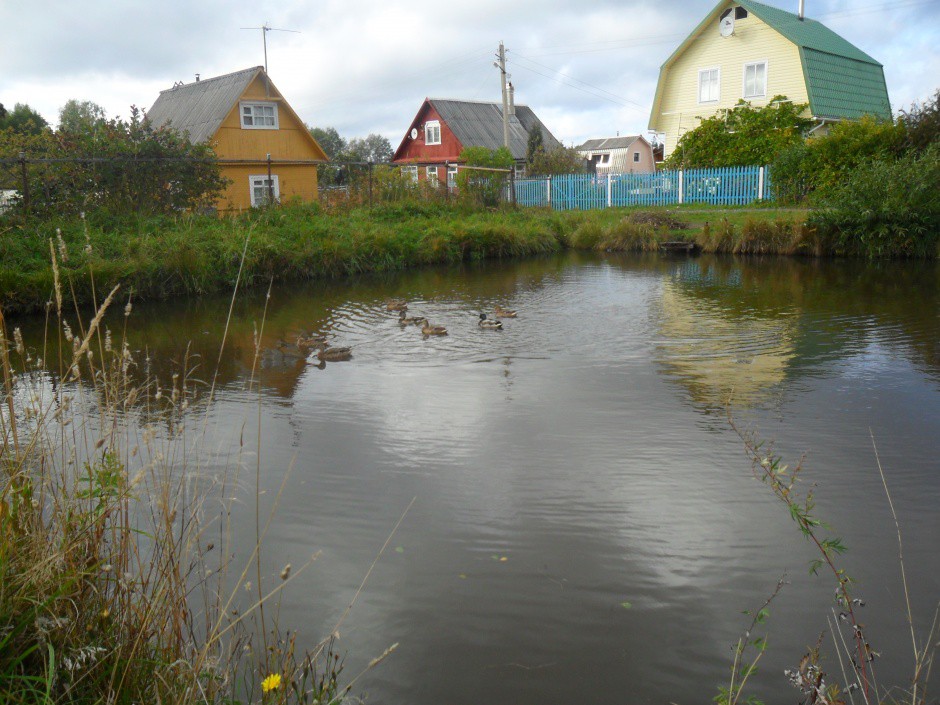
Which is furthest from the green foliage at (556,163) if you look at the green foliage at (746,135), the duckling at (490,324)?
the duckling at (490,324)

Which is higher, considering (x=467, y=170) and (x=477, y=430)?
(x=467, y=170)

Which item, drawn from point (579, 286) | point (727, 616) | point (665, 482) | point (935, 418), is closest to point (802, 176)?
point (579, 286)

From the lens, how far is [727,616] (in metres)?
3.74

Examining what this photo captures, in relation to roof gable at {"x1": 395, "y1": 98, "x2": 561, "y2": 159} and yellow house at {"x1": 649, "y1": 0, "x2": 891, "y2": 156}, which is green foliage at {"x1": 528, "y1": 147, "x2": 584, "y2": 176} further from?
roof gable at {"x1": 395, "y1": 98, "x2": 561, "y2": 159}

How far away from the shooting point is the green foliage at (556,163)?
121ft

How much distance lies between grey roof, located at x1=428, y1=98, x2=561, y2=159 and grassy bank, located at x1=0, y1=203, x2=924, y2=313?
79.2ft

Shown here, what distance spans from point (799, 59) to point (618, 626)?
2970 centimetres

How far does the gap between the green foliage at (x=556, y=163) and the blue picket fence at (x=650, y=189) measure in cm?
586

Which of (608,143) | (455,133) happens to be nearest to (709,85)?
(455,133)

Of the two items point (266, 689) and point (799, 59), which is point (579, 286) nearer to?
point (266, 689)

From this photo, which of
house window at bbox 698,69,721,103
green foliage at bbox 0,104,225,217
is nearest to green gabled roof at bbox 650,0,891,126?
house window at bbox 698,69,721,103

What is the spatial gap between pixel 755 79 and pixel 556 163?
966cm

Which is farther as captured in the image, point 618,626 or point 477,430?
point 477,430

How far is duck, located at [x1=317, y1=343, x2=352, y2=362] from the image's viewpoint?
917cm
